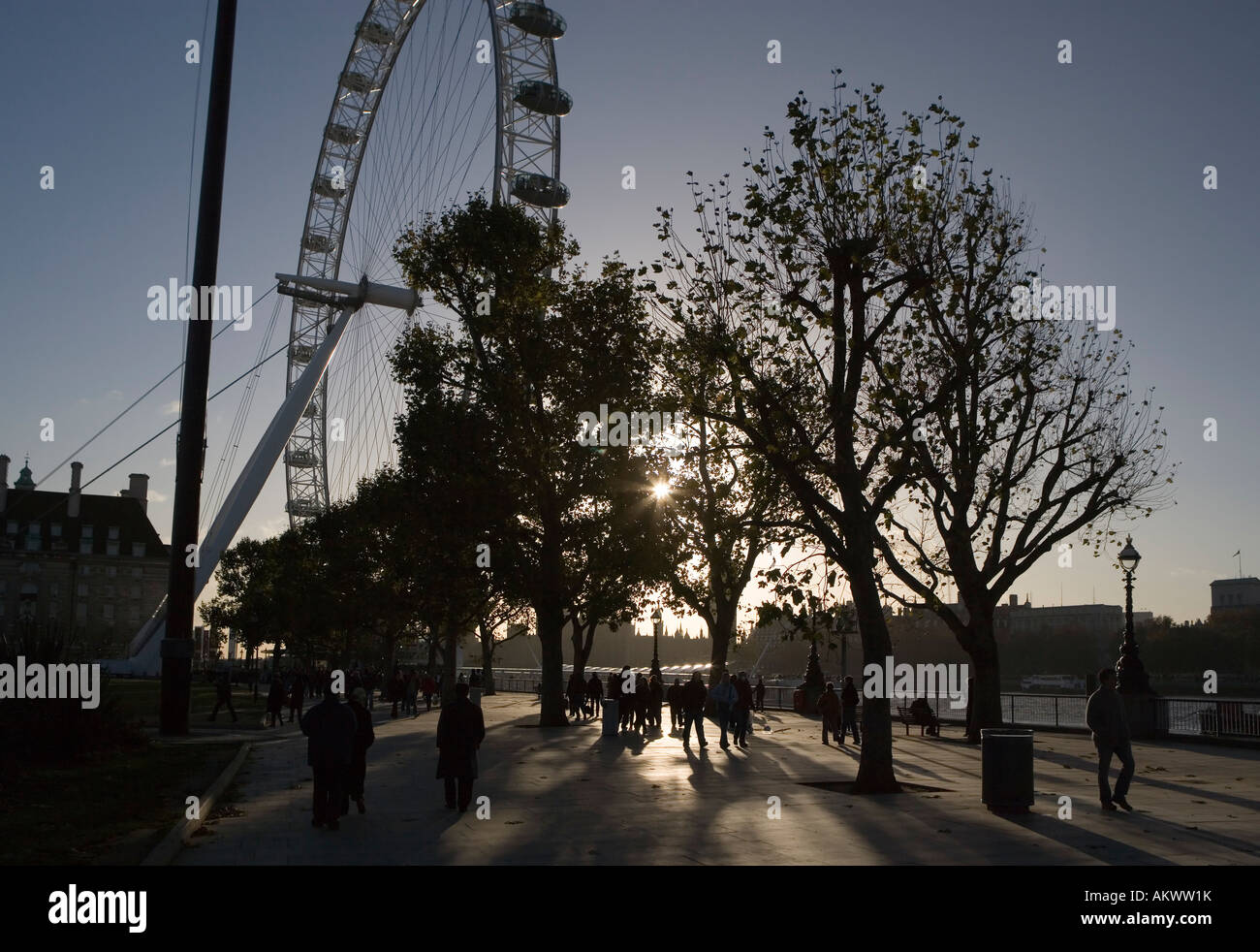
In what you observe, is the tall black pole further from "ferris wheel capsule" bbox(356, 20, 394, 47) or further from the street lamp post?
"ferris wheel capsule" bbox(356, 20, 394, 47)

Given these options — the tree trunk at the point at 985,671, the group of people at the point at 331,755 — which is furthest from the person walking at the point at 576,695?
the group of people at the point at 331,755

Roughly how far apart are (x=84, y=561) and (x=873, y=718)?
12724 centimetres

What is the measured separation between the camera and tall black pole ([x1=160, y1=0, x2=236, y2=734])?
25719mm

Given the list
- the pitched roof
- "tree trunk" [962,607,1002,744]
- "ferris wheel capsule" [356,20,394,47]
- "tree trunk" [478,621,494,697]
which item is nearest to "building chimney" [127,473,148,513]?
the pitched roof

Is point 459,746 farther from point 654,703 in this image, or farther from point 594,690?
point 594,690

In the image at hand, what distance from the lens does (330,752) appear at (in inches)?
558

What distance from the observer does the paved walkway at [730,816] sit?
11844 mm

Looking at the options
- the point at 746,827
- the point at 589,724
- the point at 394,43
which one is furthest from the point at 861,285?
Result: the point at 394,43

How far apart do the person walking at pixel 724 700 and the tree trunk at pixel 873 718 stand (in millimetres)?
10233

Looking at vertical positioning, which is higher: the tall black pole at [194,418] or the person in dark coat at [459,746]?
the tall black pole at [194,418]

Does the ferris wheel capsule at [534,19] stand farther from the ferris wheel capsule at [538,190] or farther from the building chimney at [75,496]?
the building chimney at [75,496]

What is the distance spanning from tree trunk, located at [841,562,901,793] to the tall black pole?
14.5 metres
